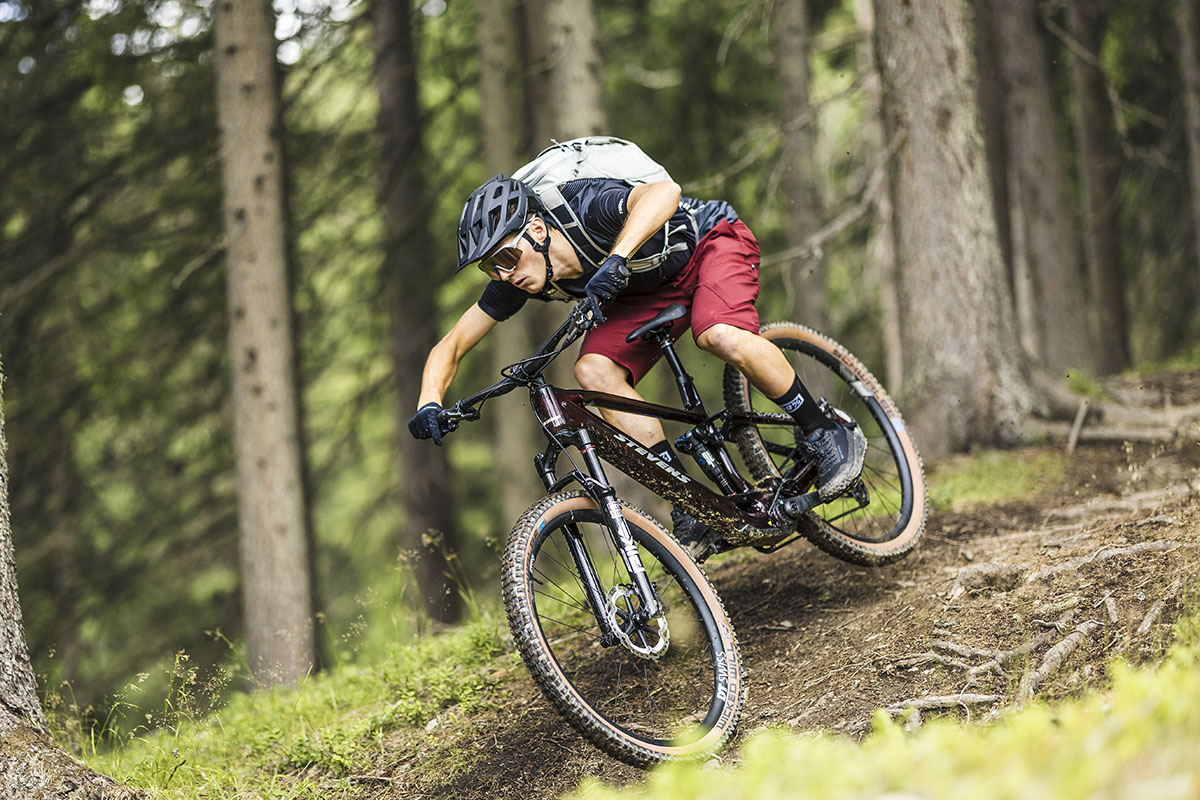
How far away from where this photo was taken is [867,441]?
4.71 meters

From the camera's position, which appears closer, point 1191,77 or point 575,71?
point 575,71

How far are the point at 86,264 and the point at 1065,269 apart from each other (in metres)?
9.55

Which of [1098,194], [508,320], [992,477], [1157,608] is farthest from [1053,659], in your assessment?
[1098,194]

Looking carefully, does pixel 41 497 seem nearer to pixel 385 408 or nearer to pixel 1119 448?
pixel 385 408

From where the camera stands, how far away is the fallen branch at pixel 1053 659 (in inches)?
124

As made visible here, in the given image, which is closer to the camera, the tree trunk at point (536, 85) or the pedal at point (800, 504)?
the pedal at point (800, 504)

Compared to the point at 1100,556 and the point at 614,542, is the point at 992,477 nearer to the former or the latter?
the point at 1100,556

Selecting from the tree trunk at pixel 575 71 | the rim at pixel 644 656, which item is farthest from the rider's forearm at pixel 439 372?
the tree trunk at pixel 575 71

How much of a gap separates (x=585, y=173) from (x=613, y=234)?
1.02ft

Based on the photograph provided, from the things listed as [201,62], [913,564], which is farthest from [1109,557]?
[201,62]

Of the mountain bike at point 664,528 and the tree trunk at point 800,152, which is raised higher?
the tree trunk at point 800,152

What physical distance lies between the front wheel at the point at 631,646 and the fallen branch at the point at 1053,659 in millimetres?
962

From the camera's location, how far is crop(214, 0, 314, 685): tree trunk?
21.9 ft

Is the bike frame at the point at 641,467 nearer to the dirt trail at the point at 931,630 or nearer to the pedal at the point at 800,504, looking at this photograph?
the pedal at the point at 800,504
